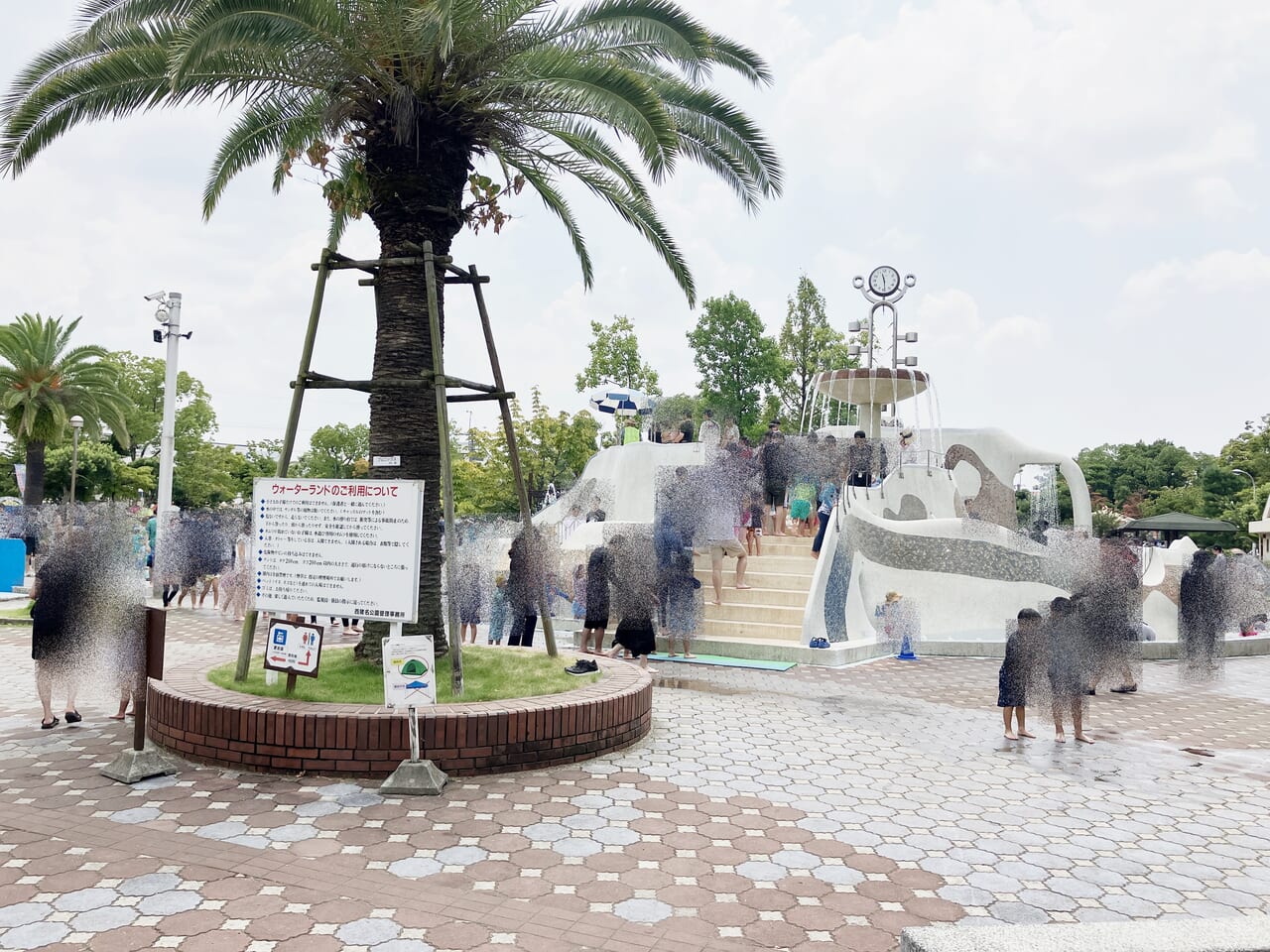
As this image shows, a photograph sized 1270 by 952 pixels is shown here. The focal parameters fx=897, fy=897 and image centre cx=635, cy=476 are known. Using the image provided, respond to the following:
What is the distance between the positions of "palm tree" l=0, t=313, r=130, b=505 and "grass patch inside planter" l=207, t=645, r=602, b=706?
24633 millimetres

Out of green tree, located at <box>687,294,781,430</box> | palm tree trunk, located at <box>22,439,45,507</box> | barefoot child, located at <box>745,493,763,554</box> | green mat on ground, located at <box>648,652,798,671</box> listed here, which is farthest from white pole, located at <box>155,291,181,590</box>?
green tree, located at <box>687,294,781,430</box>

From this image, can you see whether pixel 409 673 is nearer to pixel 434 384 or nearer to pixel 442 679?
pixel 442 679

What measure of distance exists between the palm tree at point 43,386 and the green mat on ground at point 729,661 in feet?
77.4

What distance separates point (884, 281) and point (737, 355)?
1570 cm

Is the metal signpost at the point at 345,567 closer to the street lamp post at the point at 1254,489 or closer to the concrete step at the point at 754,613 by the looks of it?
the concrete step at the point at 754,613

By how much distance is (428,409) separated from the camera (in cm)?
713

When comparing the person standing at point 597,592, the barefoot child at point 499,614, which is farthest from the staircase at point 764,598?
the barefoot child at point 499,614

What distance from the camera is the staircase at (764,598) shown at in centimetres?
1210

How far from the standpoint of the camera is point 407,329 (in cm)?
705

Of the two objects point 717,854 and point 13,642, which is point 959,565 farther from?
point 13,642

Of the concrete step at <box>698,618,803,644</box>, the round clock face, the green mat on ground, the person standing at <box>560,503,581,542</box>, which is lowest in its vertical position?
the green mat on ground

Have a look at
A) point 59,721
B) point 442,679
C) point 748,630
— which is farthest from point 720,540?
point 59,721

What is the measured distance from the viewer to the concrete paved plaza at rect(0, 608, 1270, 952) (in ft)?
11.6

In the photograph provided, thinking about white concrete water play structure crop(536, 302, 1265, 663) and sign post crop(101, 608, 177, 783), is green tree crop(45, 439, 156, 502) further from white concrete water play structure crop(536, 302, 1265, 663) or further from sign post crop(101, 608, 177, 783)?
sign post crop(101, 608, 177, 783)
